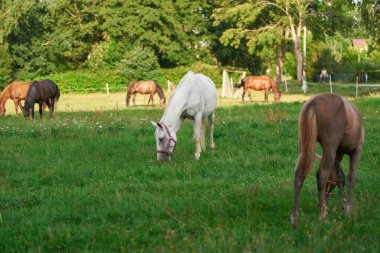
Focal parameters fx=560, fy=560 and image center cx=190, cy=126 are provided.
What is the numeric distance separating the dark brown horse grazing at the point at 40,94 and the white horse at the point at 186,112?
10.8 meters

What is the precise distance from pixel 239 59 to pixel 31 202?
62.4 metres

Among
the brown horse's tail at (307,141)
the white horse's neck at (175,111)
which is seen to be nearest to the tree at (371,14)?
the white horse's neck at (175,111)

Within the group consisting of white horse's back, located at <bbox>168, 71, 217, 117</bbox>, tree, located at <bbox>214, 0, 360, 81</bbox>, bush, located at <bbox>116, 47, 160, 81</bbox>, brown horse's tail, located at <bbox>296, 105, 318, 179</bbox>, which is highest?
tree, located at <bbox>214, 0, 360, 81</bbox>

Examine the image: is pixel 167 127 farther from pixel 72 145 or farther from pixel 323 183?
pixel 323 183

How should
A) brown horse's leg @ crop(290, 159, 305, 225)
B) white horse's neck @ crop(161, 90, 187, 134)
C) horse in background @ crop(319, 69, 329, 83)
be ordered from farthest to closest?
horse in background @ crop(319, 69, 329, 83)
white horse's neck @ crop(161, 90, 187, 134)
brown horse's leg @ crop(290, 159, 305, 225)

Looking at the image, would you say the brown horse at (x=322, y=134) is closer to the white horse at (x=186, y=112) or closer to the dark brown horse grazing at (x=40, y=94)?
the white horse at (x=186, y=112)

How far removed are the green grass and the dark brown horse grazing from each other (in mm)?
8378

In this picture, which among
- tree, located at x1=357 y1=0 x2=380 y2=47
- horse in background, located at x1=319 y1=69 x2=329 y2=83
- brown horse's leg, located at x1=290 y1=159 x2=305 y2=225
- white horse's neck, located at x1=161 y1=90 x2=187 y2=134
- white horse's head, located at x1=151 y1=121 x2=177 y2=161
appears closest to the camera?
brown horse's leg, located at x1=290 y1=159 x2=305 y2=225

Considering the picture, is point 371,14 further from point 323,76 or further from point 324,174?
point 324,174

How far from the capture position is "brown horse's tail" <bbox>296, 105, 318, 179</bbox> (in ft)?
19.8

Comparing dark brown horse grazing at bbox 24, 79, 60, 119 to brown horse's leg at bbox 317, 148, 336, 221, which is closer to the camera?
brown horse's leg at bbox 317, 148, 336, 221

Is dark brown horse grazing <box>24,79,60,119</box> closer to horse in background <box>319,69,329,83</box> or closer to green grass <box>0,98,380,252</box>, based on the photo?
green grass <box>0,98,380,252</box>

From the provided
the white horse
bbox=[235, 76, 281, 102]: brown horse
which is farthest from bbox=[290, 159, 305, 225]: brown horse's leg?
bbox=[235, 76, 281, 102]: brown horse

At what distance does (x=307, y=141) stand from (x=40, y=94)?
17.9 meters
